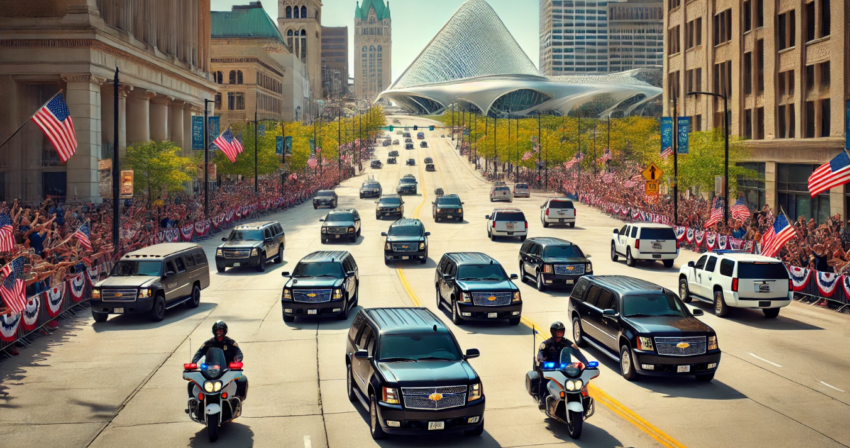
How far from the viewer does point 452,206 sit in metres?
51.4

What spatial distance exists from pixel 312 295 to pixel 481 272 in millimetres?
4522

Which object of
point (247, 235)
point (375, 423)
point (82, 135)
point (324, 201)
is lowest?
point (375, 423)

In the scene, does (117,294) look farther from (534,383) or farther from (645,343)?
(645,343)

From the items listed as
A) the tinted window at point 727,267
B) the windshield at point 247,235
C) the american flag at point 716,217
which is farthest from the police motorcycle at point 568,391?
the american flag at point 716,217

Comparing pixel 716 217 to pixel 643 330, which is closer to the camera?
pixel 643 330

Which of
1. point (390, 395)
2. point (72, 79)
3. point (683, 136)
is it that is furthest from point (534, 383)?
point (72, 79)

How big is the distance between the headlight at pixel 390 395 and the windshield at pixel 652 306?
6191 mm

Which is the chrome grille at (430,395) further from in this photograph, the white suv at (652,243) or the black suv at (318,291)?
the white suv at (652,243)

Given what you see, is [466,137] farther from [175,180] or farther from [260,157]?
[175,180]

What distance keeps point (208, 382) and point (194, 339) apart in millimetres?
8051

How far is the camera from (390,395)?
35.1ft

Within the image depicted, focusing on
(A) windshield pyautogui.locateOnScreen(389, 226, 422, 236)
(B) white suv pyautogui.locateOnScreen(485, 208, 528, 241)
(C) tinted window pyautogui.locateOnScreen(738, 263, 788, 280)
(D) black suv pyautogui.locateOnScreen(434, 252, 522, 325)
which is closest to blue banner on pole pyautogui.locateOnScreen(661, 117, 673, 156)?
(B) white suv pyautogui.locateOnScreen(485, 208, 528, 241)

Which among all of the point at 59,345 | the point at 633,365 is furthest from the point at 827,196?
the point at 59,345

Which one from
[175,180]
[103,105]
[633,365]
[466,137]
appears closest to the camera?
[633,365]
